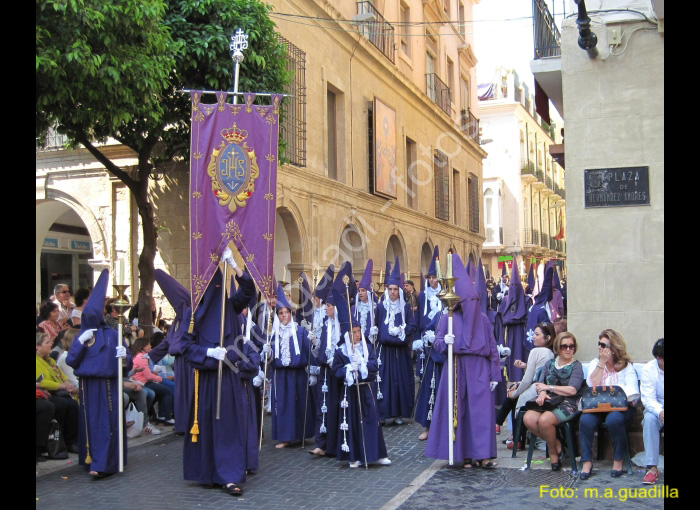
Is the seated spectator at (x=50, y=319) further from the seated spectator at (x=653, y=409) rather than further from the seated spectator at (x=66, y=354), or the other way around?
the seated spectator at (x=653, y=409)

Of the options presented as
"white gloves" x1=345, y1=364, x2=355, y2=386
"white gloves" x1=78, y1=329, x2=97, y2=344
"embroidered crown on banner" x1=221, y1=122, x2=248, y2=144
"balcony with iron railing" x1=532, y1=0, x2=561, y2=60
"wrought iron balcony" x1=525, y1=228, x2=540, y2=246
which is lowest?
"white gloves" x1=345, y1=364, x2=355, y2=386

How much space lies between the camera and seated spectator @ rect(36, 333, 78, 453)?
8484 millimetres

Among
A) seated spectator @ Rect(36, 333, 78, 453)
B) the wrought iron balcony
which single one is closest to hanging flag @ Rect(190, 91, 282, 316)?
seated spectator @ Rect(36, 333, 78, 453)

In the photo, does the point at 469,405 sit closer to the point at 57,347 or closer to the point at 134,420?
the point at 134,420

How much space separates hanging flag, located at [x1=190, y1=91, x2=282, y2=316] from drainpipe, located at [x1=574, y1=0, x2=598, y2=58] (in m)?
3.68

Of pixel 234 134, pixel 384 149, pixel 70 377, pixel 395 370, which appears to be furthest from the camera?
pixel 384 149

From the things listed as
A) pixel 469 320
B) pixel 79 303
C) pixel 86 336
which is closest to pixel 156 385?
pixel 79 303

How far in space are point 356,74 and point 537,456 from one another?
1502 centimetres

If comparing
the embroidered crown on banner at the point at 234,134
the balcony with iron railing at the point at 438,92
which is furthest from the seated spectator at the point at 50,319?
the balcony with iron railing at the point at 438,92

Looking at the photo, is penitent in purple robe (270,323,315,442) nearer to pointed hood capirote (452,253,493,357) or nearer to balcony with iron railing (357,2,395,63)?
pointed hood capirote (452,253,493,357)

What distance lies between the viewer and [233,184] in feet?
25.8

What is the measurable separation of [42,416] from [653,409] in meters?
6.55

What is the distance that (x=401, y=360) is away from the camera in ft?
37.0
